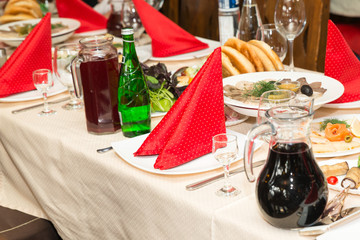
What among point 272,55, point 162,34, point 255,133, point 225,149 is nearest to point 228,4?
point 162,34

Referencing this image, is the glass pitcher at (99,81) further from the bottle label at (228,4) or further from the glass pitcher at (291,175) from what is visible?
the bottle label at (228,4)

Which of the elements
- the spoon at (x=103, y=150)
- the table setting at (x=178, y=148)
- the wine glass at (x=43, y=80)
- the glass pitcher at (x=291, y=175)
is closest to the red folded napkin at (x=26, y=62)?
the table setting at (x=178, y=148)

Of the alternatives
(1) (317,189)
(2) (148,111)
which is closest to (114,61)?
(2) (148,111)

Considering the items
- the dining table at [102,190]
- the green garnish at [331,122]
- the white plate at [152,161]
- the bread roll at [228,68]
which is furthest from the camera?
the bread roll at [228,68]

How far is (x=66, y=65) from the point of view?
1.47m

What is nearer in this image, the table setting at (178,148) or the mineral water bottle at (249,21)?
the table setting at (178,148)

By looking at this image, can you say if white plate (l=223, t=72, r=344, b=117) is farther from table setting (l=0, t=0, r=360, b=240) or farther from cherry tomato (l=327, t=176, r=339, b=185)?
cherry tomato (l=327, t=176, r=339, b=185)

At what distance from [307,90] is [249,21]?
56 cm

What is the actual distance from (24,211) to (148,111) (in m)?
0.53

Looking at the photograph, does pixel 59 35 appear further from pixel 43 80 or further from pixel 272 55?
pixel 272 55

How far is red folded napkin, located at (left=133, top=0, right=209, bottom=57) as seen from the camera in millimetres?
1877

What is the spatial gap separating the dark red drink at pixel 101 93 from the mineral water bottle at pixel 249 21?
600 mm

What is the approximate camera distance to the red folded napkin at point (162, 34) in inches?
73.9

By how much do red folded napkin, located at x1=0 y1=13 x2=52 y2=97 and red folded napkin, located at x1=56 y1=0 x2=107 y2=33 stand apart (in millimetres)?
791
